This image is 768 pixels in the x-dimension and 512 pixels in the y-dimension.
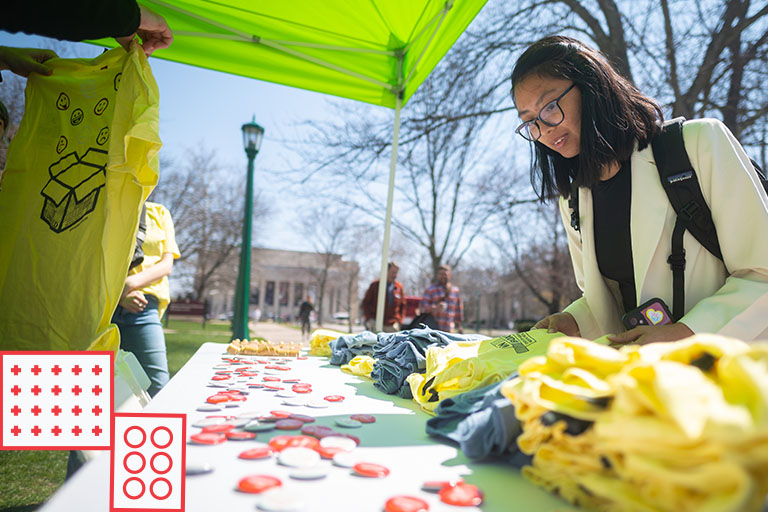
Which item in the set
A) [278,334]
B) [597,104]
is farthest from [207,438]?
[278,334]

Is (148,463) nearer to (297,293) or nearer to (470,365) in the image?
(470,365)

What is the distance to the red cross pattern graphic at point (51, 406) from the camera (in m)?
1.22

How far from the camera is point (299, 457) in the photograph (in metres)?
0.87

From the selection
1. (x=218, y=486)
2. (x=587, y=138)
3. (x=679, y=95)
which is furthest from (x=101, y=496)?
(x=679, y=95)

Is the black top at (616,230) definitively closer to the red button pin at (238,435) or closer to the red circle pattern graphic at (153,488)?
the red button pin at (238,435)

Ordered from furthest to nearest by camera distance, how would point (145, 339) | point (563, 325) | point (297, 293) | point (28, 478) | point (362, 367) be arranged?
point (297, 293), point (28, 478), point (145, 339), point (362, 367), point (563, 325)

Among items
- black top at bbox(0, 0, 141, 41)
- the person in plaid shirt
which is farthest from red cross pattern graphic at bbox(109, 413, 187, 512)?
the person in plaid shirt

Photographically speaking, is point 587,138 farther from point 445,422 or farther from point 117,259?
point 117,259

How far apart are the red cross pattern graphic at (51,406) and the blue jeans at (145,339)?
4.04ft

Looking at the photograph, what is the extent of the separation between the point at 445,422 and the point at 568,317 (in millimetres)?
978

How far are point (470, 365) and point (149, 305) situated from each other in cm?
225

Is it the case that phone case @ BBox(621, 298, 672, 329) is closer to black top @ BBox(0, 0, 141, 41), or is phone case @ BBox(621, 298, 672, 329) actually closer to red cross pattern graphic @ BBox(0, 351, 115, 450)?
red cross pattern graphic @ BBox(0, 351, 115, 450)

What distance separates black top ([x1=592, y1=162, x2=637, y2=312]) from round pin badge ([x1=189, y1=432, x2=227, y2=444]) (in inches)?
60.7

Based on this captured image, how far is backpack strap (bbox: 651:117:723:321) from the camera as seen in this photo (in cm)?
148
